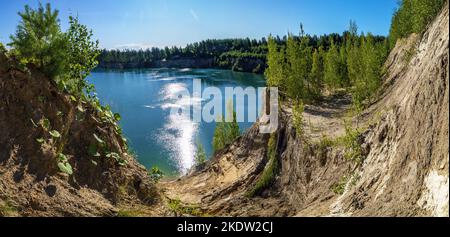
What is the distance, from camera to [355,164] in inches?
730

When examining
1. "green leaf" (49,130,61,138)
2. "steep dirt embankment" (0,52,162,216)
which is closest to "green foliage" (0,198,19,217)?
"steep dirt embankment" (0,52,162,216)

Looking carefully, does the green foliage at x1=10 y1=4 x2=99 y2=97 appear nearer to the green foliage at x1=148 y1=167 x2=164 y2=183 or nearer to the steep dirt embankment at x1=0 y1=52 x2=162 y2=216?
the steep dirt embankment at x1=0 y1=52 x2=162 y2=216

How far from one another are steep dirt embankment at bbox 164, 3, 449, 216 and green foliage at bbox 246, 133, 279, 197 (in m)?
0.41

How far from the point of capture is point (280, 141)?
99.6ft

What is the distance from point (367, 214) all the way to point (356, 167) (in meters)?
5.76

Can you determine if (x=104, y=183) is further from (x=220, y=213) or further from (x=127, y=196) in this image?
(x=220, y=213)

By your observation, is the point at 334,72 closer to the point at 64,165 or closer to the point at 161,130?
the point at 161,130

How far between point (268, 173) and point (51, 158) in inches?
717

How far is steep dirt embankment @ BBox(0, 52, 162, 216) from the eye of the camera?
12289 millimetres

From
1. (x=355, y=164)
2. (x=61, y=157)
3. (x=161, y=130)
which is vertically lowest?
(x=161, y=130)

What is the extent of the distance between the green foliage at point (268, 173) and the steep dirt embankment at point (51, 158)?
457 inches

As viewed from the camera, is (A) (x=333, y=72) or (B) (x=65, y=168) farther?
(A) (x=333, y=72)

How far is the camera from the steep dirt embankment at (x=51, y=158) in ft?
40.3

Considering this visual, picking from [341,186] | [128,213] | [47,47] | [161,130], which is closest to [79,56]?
[47,47]
